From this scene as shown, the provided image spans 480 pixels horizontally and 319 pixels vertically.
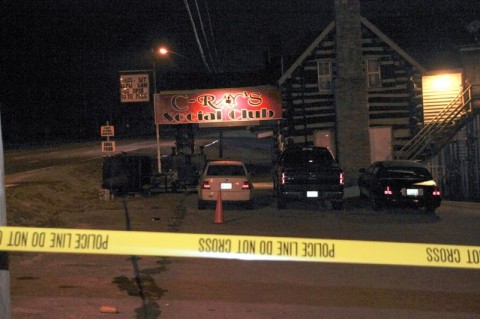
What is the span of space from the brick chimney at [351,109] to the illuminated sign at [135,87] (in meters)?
8.86

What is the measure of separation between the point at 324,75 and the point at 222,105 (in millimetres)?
5504

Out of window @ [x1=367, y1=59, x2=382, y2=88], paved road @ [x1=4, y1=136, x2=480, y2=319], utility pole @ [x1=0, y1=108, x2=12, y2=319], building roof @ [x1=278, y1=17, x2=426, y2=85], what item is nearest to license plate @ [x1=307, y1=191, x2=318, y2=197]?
paved road @ [x1=4, y1=136, x2=480, y2=319]

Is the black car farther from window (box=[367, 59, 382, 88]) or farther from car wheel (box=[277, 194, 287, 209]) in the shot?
window (box=[367, 59, 382, 88])

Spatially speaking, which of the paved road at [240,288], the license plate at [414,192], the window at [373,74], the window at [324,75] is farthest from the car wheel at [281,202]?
the window at [373,74]

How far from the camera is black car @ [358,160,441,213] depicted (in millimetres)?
18641

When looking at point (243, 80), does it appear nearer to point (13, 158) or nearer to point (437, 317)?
point (13, 158)

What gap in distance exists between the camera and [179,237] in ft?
17.5

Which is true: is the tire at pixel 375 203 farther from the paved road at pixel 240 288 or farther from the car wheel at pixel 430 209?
the paved road at pixel 240 288

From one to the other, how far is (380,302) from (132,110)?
101 meters

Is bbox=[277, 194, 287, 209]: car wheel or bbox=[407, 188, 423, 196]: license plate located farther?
bbox=[277, 194, 287, 209]: car wheel

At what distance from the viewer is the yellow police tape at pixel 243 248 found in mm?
5137

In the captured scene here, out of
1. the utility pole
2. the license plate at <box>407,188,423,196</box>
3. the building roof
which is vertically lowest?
the license plate at <box>407,188,423,196</box>

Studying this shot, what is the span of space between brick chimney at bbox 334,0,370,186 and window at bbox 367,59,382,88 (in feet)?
11.0

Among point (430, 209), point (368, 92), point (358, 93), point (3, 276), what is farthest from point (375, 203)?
point (3, 276)
